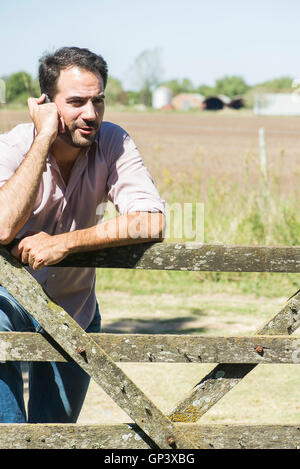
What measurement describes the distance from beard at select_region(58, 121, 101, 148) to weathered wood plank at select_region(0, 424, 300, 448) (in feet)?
3.70

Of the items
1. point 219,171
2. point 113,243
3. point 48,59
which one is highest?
point 48,59

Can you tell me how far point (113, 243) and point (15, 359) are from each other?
54 cm

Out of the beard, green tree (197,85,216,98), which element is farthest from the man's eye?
green tree (197,85,216,98)

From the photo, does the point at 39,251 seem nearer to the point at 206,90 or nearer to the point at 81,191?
the point at 81,191

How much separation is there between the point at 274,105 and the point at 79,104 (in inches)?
3389

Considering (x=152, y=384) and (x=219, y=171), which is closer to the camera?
(x=152, y=384)

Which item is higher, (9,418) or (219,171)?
(9,418)

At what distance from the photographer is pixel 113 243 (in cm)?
253

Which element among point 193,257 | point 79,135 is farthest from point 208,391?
point 79,135

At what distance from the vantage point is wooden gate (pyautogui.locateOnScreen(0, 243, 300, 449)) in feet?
7.63

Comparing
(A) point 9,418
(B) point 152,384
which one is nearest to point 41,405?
(A) point 9,418

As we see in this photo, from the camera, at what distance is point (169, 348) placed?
2420mm

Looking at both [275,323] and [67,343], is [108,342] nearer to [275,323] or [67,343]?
[67,343]

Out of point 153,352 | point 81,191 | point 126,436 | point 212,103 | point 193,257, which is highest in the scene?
point 81,191
